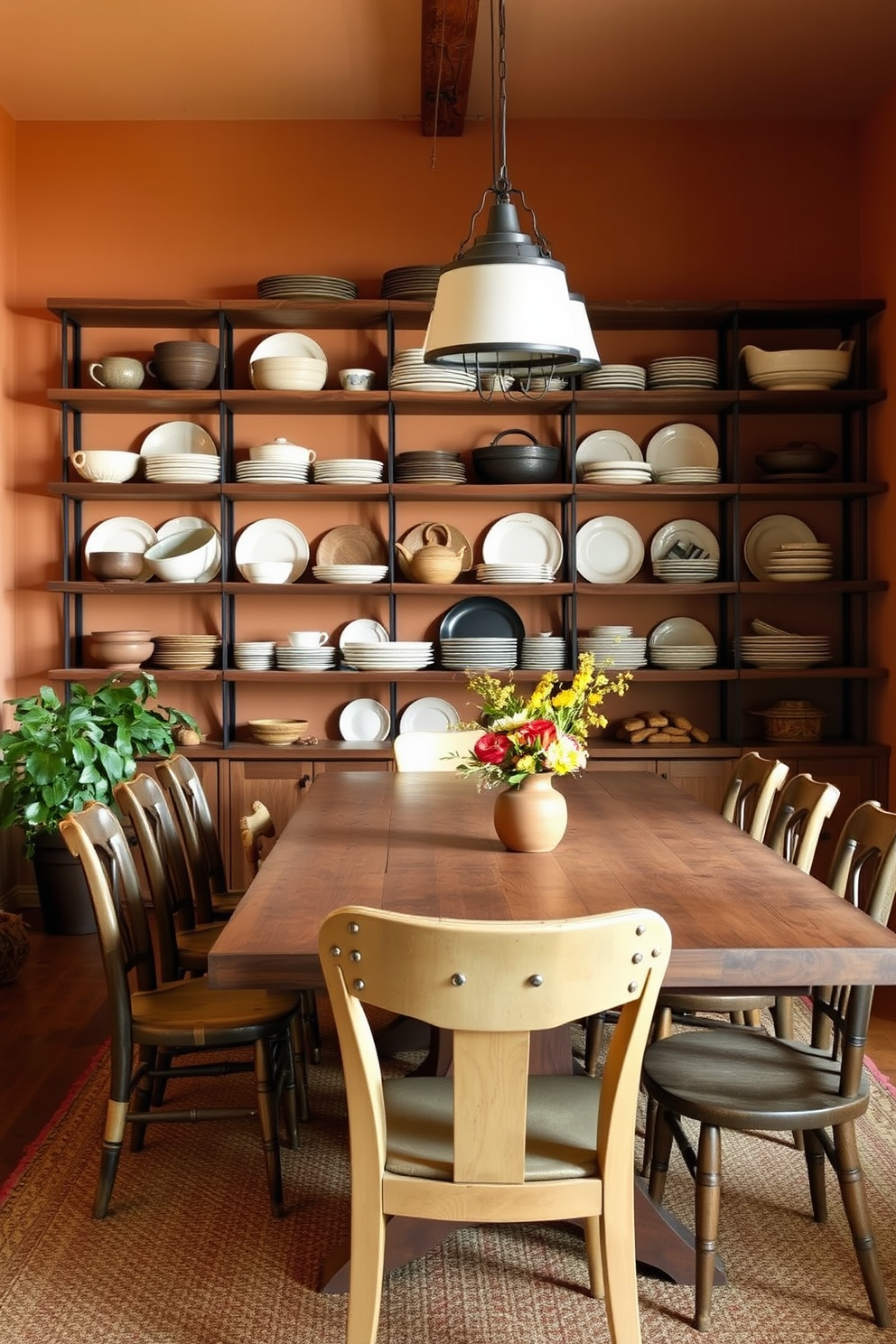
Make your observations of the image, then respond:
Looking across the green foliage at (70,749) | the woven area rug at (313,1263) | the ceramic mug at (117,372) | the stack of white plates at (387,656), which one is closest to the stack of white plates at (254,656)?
the stack of white plates at (387,656)

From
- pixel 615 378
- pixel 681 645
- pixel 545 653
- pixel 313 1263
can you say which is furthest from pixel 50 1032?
pixel 615 378

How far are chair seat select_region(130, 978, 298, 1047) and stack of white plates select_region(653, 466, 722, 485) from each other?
312 cm

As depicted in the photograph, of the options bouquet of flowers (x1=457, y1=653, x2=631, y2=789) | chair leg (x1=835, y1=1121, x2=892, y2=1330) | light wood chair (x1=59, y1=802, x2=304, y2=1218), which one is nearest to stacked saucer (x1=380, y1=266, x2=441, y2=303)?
bouquet of flowers (x1=457, y1=653, x2=631, y2=789)

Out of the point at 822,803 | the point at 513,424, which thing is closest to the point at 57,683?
the point at 513,424

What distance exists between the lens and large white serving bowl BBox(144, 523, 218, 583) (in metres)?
5.29

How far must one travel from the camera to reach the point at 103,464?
5195 millimetres

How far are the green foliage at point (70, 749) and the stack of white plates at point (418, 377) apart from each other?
1578 millimetres

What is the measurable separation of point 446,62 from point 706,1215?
4048 millimetres

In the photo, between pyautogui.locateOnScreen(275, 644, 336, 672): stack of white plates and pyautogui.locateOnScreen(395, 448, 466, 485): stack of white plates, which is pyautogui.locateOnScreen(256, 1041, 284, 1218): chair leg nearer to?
pyautogui.locateOnScreen(275, 644, 336, 672): stack of white plates

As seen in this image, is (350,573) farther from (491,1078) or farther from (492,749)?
(491,1078)

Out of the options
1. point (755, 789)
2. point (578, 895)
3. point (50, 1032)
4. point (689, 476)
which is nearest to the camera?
point (578, 895)

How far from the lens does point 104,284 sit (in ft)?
17.9

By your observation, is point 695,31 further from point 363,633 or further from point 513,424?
point 363,633

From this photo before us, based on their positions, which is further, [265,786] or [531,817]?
[265,786]
